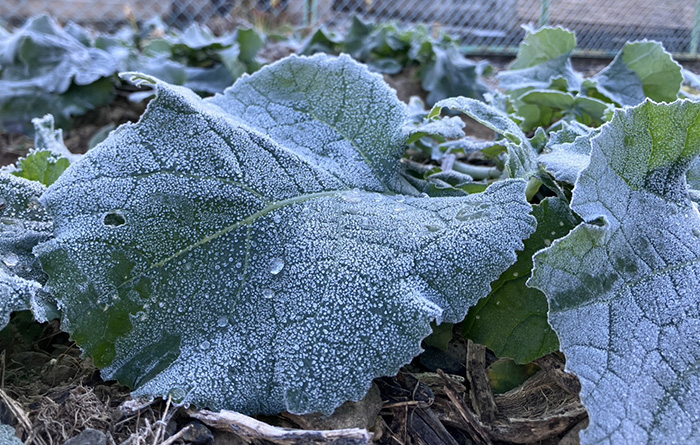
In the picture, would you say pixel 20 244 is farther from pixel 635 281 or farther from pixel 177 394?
pixel 635 281

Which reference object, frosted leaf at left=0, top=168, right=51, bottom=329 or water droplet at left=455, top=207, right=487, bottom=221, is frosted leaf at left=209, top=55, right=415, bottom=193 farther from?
frosted leaf at left=0, top=168, right=51, bottom=329

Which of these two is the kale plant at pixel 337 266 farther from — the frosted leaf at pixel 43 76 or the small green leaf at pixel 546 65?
the frosted leaf at pixel 43 76

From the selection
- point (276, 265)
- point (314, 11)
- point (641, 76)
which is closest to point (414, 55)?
point (641, 76)

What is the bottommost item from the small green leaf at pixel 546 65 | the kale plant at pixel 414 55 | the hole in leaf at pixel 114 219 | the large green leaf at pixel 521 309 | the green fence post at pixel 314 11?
the green fence post at pixel 314 11

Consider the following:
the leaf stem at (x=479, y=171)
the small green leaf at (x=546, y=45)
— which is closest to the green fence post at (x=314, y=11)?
the small green leaf at (x=546, y=45)

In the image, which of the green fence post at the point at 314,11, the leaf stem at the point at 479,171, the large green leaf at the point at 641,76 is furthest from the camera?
the green fence post at the point at 314,11

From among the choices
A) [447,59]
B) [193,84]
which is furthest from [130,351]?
[447,59]

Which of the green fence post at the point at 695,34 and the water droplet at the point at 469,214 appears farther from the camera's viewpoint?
the green fence post at the point at 695,34

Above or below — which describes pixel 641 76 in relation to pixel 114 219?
above
